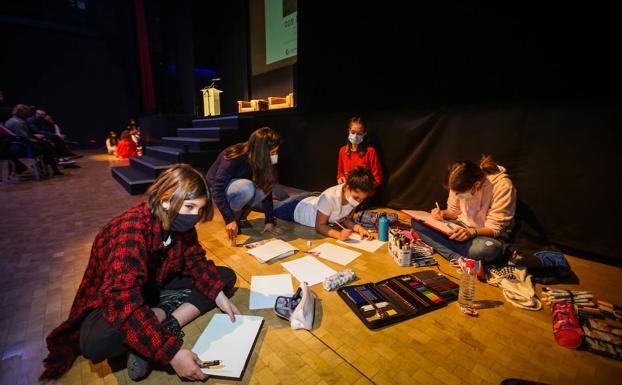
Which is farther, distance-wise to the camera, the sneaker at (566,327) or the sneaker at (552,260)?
the sneaker at (552,260)

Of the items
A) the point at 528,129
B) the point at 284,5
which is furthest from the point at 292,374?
the point at 284,5

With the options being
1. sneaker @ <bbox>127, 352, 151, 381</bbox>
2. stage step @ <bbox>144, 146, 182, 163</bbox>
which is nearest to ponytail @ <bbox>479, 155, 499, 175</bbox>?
sneaker @ <bbox>127, 352, 151, 381</bbox>

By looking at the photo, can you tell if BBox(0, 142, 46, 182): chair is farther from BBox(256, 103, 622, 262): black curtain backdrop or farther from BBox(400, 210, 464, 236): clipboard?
BBox(400, 210, 464, 236): clipboard

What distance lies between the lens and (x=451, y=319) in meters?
1.43

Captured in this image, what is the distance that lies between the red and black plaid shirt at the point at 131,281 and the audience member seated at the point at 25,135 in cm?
582

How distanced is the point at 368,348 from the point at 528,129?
215cm

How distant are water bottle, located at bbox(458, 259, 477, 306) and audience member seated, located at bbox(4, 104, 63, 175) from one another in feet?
22.8

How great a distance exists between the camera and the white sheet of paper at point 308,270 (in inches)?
70.1

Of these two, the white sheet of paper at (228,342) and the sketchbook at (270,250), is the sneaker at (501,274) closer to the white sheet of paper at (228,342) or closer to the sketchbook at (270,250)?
the sketchbook at (270,250)

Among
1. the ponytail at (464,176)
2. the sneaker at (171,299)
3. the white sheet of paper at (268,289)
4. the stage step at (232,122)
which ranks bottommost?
the white sheet of paper at (268,289)

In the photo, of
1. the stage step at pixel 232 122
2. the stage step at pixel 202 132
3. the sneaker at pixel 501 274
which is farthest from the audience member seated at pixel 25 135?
the sneaker at pixel 501 274

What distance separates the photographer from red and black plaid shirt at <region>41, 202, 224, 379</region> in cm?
91

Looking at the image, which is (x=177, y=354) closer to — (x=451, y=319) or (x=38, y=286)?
(x=451, y=319)

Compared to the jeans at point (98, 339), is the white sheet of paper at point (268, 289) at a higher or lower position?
lower
